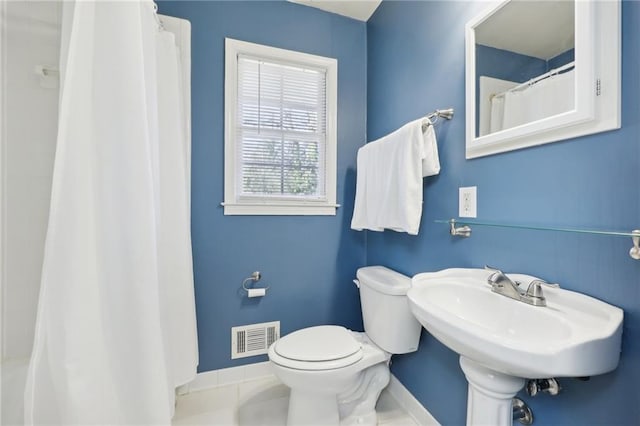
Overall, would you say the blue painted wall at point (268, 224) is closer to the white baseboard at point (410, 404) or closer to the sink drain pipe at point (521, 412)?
the white baseboard at point (410, 404)

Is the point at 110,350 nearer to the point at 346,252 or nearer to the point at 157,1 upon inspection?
the point at 346,252

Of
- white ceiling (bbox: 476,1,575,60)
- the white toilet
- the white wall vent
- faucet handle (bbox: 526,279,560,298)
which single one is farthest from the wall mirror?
the white wall vent

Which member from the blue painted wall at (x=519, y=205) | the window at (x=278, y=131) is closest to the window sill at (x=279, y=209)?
the window at (x=278, y=131)

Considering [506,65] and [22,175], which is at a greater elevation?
[506,65]

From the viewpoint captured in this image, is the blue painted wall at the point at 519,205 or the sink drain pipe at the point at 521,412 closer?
the blue painted wall at the point at 519,205

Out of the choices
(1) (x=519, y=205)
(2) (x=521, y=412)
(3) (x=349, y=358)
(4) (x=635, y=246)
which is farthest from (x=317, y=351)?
(4) (x=635, y=246)

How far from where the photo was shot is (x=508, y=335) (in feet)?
2.44

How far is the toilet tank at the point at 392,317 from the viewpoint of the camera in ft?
4.33

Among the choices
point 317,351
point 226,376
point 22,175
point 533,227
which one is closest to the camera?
point 22,175

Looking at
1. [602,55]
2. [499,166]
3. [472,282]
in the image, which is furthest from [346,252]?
[602,55]

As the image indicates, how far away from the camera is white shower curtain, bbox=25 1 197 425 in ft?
1.94

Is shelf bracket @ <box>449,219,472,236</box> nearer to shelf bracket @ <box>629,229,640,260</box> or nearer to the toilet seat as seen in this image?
shelf bracket @ <box>629,229,640,260</box>

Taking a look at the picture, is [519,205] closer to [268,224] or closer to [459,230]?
[459,230]

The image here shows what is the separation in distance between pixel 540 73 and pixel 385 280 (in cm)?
103
